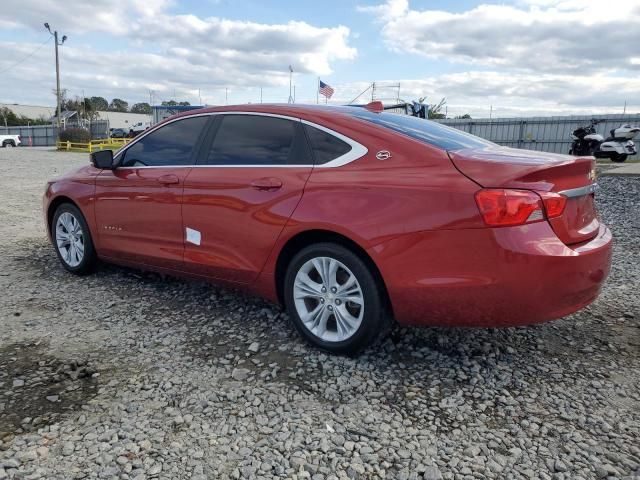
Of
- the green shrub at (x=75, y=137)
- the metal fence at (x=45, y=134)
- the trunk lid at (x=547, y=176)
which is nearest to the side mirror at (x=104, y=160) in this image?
the trunk lid at (x=547, y=176)

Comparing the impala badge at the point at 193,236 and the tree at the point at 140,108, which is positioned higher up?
the tree at the point at 140,108

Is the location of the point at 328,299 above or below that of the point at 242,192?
below

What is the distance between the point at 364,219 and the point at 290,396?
106cm

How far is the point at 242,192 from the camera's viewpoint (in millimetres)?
3412

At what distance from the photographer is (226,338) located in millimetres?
3465

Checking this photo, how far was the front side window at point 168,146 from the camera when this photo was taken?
394cm

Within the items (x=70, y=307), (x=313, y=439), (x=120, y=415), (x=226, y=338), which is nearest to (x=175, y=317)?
(x=226, y=338)

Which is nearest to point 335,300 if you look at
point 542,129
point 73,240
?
point 73,240

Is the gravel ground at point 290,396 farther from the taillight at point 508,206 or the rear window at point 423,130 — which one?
the rear window at point 423,130

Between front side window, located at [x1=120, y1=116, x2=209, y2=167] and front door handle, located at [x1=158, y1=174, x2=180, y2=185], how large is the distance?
114mm

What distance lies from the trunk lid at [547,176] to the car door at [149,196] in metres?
2.11

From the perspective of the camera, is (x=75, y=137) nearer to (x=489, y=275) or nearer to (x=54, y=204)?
(x=54, y=204)

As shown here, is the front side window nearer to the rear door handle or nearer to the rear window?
the rear door handle

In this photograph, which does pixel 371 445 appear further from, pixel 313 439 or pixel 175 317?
pixel 175 317
